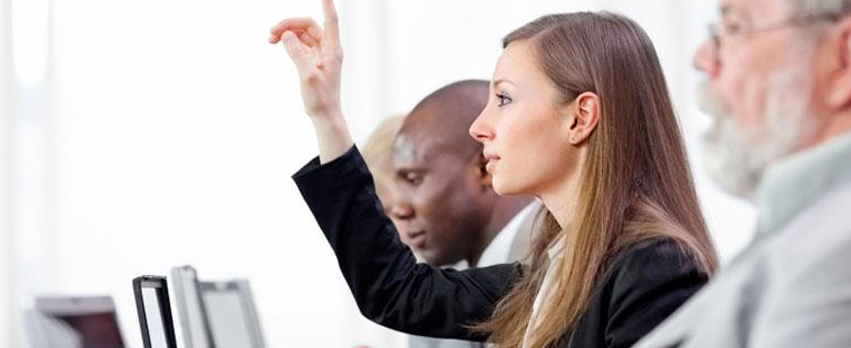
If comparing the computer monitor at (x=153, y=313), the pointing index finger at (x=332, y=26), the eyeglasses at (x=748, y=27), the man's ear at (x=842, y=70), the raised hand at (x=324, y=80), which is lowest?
the computer monitor at (x=153, y=313)

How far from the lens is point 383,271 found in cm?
214

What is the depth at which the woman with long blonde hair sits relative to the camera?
1.77 metres

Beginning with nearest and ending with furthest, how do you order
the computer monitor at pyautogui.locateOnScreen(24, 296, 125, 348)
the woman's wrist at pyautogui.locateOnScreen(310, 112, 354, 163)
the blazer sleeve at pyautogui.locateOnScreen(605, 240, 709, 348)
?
the blazer sleeve at pyautogui.locateOnScreen(605, 240, 709, 348) < the woman's wrist at pyautogui.locateOnScreen(310, 112, 354, 163) < the computer monitor at pyautogui.locateOnScreen(24, 296, 125, 348)

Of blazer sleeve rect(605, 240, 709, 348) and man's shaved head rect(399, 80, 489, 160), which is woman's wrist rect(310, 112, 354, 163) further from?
man's shaved head rect(399, 80, 489, 160)

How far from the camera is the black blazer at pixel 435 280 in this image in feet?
5.64

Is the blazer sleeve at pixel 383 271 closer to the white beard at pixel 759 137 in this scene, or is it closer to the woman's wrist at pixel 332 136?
the woman's wrist at pixel 332 136

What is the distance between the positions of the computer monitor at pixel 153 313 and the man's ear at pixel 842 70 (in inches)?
42.5

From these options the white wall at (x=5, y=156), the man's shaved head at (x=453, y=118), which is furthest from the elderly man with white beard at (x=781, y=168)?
the white wall at (x=5, y=156)

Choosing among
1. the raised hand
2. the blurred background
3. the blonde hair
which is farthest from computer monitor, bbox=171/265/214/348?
the blurred background

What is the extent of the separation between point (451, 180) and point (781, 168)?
222 centimetres

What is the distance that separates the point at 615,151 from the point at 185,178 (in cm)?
267

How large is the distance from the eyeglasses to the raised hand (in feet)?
3.04

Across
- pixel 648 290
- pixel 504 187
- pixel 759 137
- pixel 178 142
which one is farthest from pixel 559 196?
pixel 178 142

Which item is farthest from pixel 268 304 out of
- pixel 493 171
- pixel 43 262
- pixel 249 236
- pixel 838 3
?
pixel 838 3
